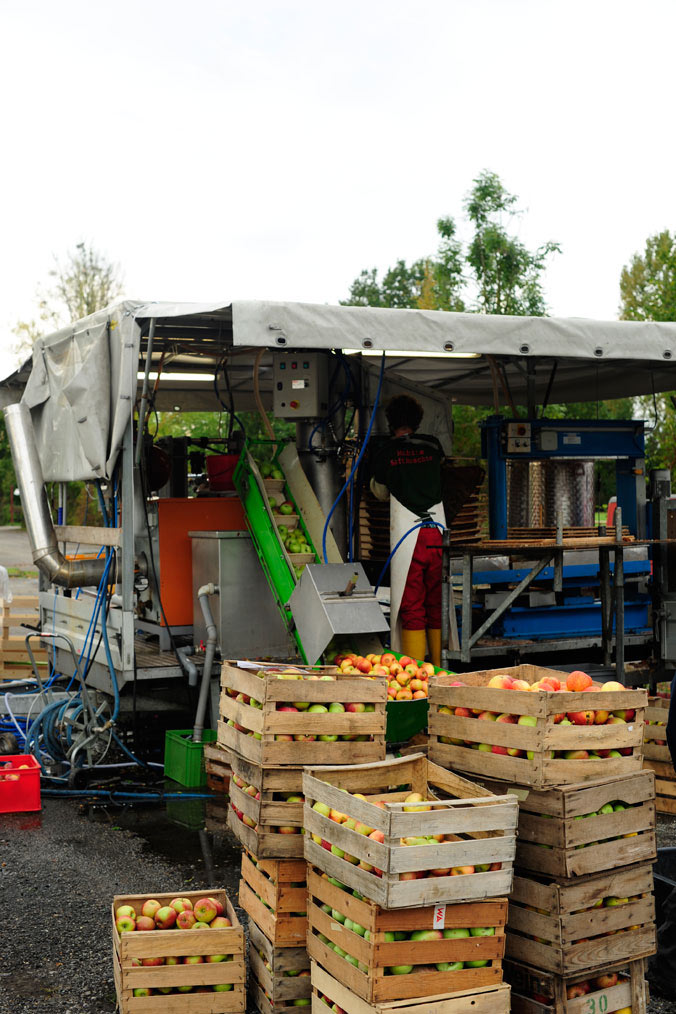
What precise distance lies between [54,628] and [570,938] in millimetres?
6884

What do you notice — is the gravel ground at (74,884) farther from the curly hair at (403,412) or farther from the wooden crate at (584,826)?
the curly hair at (403,412)

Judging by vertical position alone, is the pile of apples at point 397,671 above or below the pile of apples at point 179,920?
above

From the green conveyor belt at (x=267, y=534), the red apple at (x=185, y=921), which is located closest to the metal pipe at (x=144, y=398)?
the green conveyor belt at (x=267, y=534)

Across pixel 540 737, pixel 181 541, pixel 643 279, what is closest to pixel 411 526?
pixel 181 541

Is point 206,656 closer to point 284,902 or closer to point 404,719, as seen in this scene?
point 404,719

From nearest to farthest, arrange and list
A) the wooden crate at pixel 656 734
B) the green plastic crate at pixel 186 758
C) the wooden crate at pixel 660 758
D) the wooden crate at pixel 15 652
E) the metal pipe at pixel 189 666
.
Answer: the wooden crate at pixel 660 758, the wooden crate at pixel 656 734, the green plastic crate at pixel 186 758, the metal pipe at pixel 189 666, the wooden crate at pixel 15 652

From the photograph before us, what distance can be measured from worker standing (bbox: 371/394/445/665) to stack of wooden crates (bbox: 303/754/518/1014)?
4.73m

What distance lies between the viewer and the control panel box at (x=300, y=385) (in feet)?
27.9

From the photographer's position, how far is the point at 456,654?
8.34 meters

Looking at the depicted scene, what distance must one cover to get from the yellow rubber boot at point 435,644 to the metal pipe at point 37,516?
2.78m

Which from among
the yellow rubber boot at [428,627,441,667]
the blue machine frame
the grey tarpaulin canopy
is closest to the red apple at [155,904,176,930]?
the grey tarpaulin canopy

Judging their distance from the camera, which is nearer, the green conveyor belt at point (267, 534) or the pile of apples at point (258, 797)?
the pile of apples at point (258, 797)

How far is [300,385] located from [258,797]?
4791 millimetres

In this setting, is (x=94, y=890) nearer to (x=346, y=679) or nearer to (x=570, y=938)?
(x=346, y=679)
